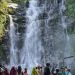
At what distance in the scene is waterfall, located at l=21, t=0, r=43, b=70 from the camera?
31.0 m

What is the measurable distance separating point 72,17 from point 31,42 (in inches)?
172

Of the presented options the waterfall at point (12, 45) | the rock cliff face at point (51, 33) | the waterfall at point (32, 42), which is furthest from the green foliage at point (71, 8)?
the waterfall at point (12, 45)

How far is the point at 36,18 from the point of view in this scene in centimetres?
3269

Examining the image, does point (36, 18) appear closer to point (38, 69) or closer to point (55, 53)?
point (55, 53)

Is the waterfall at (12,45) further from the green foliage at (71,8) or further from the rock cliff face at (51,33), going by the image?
the green foliage at (71,8)

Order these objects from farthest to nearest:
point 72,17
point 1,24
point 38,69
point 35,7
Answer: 1. point 35,7
2. point 72,17
3. point 1,24
4. point 38,69

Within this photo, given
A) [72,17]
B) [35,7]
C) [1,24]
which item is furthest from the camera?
[35,7]

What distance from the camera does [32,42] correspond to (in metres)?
32.0

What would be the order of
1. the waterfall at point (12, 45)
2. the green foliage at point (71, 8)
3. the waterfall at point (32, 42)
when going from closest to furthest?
1. the waterfall at point (12, 45)
2. the waterfall at point (32, 42)
3. the green foliage at point (71, 8)

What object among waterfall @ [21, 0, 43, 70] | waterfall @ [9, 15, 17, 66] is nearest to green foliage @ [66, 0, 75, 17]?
waterfall @ [21, 0, 43, 70]

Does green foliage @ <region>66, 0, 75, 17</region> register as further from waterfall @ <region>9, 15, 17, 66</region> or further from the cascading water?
waterfall @ <region>9, 15, 17, 66</region>

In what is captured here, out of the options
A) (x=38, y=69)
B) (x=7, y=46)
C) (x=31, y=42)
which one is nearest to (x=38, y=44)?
(x=31, y=42)

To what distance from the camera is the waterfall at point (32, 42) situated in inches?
1220

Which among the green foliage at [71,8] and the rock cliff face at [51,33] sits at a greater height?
the green foliage at [71,8]
